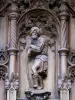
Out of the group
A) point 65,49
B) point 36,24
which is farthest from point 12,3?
point 65,49

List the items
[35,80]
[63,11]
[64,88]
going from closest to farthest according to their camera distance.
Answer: [64,88] < [35,80] < [63,11]

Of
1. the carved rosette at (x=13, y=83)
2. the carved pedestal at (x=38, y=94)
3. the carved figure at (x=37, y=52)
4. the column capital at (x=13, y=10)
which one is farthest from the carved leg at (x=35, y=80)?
the column capital at (x=13, y=10)

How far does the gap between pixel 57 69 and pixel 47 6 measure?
1.54 metres

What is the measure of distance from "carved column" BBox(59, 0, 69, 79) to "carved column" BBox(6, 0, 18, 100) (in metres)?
1.07

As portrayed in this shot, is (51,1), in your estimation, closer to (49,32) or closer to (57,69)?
(49,32)

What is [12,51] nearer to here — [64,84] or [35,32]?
[35,32]

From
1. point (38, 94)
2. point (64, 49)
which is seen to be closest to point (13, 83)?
point (38, 94)

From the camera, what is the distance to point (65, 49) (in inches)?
544

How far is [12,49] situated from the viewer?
13.8 metres

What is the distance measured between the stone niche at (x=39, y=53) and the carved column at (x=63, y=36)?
0.23m

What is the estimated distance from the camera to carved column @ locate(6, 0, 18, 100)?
44.8 ft

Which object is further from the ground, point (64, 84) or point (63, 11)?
point (63, 11)

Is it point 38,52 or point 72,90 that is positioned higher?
point 38,52

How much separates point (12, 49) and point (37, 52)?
0.60 metres
